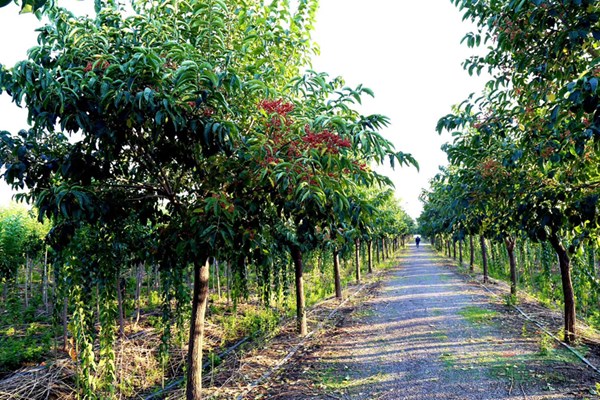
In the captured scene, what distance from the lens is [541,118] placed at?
408 cm

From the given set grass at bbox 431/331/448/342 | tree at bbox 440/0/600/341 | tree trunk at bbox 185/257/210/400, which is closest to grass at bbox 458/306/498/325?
grass at bbox 431/331/448/342

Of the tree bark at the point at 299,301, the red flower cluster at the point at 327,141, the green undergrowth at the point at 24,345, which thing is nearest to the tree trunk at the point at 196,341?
the red flower cluster at the point at 327,141

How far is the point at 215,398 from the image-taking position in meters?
5.04

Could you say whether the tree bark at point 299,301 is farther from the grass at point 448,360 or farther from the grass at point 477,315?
the grass at point 477,315

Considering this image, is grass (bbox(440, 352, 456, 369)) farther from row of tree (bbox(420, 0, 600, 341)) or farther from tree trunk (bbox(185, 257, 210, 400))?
tree trunk (bbox(185, 257, 210, 400))

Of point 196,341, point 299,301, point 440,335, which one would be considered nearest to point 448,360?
point 440,335

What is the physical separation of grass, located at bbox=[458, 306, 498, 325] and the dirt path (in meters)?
0.02

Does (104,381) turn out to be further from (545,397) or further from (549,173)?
(549,173)

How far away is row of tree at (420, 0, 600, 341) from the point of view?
9.27ft

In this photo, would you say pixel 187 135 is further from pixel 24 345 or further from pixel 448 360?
pixel 24 345

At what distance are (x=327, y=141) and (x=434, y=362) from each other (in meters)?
4.85

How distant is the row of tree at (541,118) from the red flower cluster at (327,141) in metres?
1.37

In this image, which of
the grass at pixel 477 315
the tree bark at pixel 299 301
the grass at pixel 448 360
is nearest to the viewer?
the grass at pixel 448 360

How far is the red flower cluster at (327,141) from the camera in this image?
284cm
